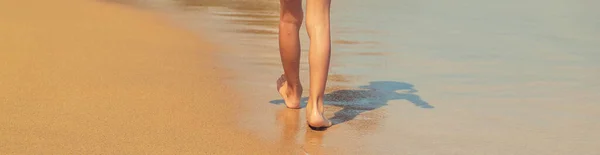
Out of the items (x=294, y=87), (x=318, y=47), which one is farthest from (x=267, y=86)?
(x=318, y=47)

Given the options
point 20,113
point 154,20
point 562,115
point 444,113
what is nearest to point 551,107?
point 562,115

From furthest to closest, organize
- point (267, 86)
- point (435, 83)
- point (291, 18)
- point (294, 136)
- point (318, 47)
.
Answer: point (435, 83), point (267, 86), point (291, 18), point (318, 47), point (294, 136)

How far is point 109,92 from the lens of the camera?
3.97 metres

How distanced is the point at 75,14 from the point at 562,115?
4.23m

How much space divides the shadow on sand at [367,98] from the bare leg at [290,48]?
0.41 feet

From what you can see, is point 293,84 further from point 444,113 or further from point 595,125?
point 595,125

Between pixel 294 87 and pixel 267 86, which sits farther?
pixel 267 86

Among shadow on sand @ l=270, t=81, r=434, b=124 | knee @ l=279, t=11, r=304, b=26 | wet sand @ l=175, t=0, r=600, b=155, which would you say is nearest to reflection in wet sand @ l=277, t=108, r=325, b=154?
wet sand @ l=175, t=0, r=600, b=155

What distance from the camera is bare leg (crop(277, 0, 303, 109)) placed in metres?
3.72

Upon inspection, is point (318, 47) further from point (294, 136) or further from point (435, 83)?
point (435, 83)

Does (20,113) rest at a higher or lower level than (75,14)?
lower

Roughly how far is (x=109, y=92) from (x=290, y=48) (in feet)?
2.57

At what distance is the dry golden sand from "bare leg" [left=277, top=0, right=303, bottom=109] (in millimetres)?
244

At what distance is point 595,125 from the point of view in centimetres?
377
